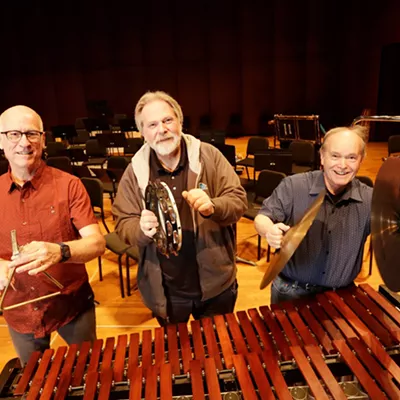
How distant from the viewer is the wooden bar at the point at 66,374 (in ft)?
4.74

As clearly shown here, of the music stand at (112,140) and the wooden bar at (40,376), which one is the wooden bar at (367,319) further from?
the music stand at (112,140)

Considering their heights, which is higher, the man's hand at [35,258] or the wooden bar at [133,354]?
the man's hand at [35,258]

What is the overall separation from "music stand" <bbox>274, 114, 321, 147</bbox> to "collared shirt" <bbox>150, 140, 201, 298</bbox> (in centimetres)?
471

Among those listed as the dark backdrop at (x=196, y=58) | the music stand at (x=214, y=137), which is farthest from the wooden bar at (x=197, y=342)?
the dark backdrop at (x=196, y=58)

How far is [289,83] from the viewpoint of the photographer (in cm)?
1250

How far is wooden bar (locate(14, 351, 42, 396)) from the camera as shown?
149 centimetres

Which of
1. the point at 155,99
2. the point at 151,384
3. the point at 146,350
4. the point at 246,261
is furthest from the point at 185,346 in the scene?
the point at 246,261

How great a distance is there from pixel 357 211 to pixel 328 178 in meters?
0.22

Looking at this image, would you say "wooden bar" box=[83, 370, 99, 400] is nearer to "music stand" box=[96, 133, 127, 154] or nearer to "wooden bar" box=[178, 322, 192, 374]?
"wooden bar" box=[178, 322, 192, 374]

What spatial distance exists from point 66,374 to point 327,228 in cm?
138

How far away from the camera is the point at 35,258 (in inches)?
61.1

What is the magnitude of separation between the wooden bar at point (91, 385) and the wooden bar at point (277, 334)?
763 mm

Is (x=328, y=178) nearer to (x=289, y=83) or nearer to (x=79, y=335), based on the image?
(x=79, y=335)

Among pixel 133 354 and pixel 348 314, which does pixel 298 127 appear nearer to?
pixel 348 314
